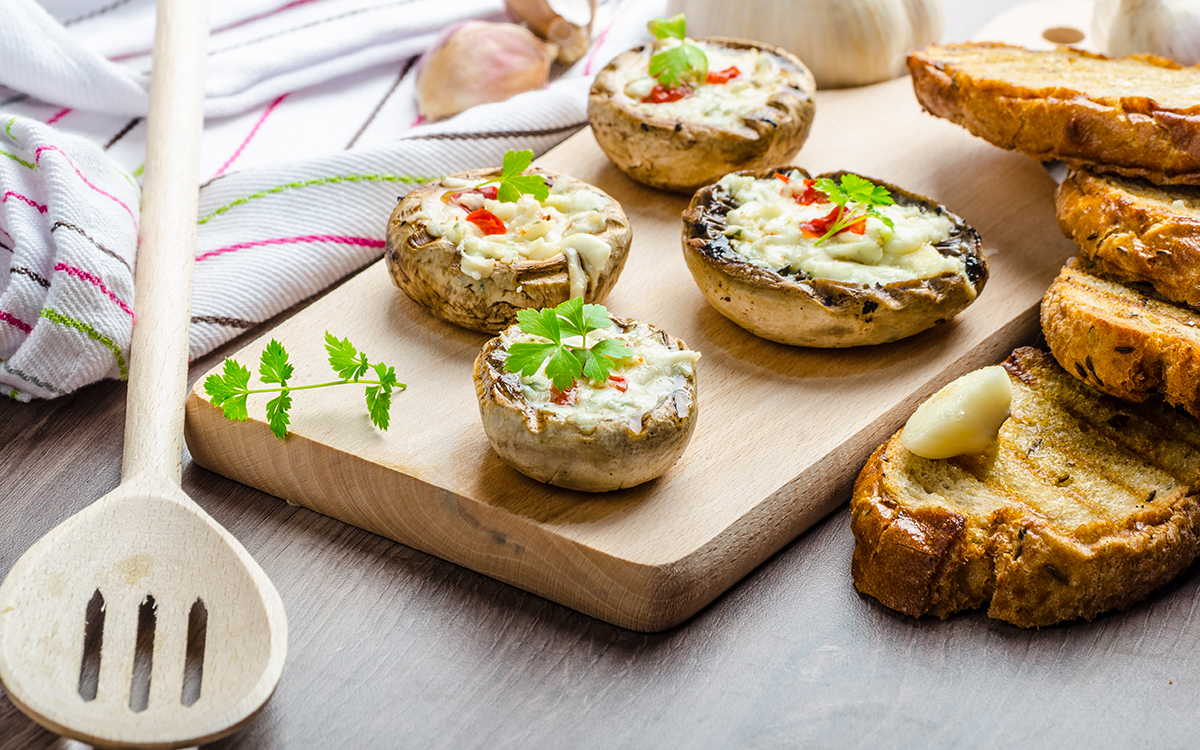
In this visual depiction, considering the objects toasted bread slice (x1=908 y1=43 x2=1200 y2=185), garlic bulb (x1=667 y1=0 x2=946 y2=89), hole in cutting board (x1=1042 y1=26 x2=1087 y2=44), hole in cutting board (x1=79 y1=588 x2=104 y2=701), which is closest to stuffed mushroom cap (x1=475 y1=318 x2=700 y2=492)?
hole in cutting board (x1=79 y1=588 x2=104 y2=701)

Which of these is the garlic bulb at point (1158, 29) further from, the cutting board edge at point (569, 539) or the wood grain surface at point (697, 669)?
the wood grain surface at point (697, 669)

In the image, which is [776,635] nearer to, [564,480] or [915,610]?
[915,610]

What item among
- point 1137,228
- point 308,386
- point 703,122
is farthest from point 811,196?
point 308,386

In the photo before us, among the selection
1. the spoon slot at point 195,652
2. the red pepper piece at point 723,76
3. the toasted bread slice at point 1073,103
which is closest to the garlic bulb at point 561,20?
the red pepper piece at point 723,76

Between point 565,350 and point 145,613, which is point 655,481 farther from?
point 145,613

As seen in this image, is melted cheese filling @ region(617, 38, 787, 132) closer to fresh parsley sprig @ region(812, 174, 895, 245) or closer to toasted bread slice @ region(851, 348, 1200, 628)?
fresh parsley sprig @ region(812, 174, 895, 245)

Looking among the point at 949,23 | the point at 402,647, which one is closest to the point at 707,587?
the point at 402,647

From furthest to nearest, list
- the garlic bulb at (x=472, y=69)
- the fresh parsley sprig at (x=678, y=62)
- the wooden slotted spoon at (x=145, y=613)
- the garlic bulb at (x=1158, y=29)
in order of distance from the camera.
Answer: the garlic bulb at (x=472, y=69)
the garlic bulb at (x=1158, y=29)
the fresh parsley sprig at (x=678, y=62)
the wooden slotted spoon at (x=145, y=613)
